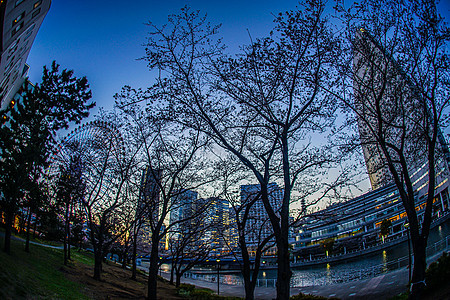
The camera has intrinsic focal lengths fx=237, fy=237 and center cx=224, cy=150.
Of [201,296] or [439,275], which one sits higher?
[439,275]

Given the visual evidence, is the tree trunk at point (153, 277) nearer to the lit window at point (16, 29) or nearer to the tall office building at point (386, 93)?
the tall office building at point (386, 93)

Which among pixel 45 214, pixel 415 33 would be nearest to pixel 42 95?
pixel 45 214

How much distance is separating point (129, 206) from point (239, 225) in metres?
13.6

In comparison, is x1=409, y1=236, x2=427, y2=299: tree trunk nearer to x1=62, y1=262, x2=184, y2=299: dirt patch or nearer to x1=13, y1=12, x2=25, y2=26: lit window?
x1=62, y1=262, x2=184, y2=299: dirt patch

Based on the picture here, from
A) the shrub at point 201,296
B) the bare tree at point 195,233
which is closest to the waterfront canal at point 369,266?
the bare tree at point 195,233

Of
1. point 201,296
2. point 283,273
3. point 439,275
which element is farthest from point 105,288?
point 439,275

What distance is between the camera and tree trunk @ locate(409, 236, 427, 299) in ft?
26.0

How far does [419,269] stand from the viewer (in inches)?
319

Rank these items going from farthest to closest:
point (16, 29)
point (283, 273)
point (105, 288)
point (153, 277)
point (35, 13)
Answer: point (35, 13), point (16, 29), point (105, 288), point (153, 277), point (283, 273)

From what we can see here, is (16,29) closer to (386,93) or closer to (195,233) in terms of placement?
(195,233)

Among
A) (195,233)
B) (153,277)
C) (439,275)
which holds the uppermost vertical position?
(195,233)

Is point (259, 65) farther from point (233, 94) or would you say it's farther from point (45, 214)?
point (45, 214)

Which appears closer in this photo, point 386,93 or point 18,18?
point 386,93

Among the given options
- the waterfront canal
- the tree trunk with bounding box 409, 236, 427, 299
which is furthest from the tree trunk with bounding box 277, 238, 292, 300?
the waterfront canal
